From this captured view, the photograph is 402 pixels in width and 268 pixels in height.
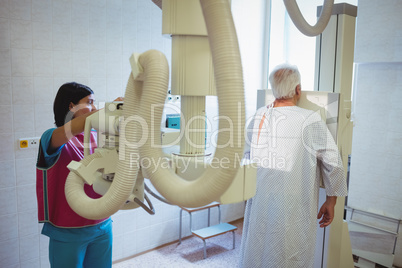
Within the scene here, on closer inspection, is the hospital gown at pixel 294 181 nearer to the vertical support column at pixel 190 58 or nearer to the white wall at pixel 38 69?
the vertical support column at pixel 190 58

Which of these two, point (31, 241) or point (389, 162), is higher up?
point (389, 162)

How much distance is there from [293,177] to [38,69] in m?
1.91

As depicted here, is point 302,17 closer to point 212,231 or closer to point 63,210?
point 63,210

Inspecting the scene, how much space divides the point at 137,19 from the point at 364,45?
1.95m

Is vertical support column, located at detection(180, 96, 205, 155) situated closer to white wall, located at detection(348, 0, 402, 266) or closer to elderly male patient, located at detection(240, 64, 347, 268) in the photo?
elderly male patient, located at detection(240, 64, 347, 268)

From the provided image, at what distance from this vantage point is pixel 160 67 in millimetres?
710

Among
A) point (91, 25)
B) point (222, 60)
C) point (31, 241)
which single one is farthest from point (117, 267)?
point (222, 60)

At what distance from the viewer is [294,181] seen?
2027 mm

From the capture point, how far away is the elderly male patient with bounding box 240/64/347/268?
2.01m

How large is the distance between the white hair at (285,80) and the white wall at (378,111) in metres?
1.10

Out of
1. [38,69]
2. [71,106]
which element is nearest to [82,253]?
[71,106]

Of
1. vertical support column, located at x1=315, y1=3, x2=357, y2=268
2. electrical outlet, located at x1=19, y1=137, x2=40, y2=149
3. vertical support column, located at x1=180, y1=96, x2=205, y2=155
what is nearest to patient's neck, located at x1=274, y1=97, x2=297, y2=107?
vertical support column, located at x1=315, y1=3, x2=357, y2=268

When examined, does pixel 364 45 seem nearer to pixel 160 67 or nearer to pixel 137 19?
pixel 137 19

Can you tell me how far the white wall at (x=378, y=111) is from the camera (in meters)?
2.91
